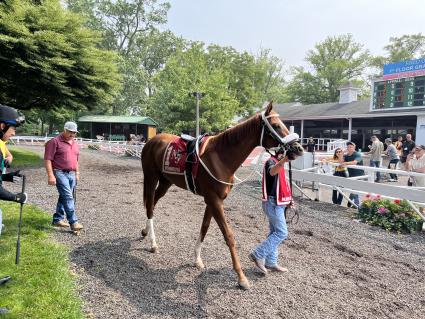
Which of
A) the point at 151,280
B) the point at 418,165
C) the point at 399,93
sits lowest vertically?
the point at 151,280

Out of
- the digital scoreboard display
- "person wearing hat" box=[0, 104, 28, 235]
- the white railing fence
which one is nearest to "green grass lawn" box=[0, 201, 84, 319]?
"person wearing hat" box=[0, 104, 28, 235]

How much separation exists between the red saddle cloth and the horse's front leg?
0.87 meters

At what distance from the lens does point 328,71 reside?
50750 mm

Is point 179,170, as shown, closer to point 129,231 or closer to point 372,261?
point 129,231

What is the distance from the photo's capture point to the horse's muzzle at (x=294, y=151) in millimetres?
3848

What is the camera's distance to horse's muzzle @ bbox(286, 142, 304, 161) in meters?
3.85

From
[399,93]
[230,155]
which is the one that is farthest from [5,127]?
[399,93]

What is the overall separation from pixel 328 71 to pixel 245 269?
5117 centimetres

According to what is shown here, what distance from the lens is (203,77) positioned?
2686 cm

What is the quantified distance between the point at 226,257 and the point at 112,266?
62.2 inches

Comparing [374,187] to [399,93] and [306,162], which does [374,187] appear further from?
[399,93]

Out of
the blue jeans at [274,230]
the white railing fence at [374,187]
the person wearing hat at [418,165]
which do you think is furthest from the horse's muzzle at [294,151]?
the person wearing hat at [418,165]

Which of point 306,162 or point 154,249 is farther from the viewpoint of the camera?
point 306,162

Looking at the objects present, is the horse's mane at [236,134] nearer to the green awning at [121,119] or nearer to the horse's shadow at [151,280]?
the horse's shadow at [151,280]
